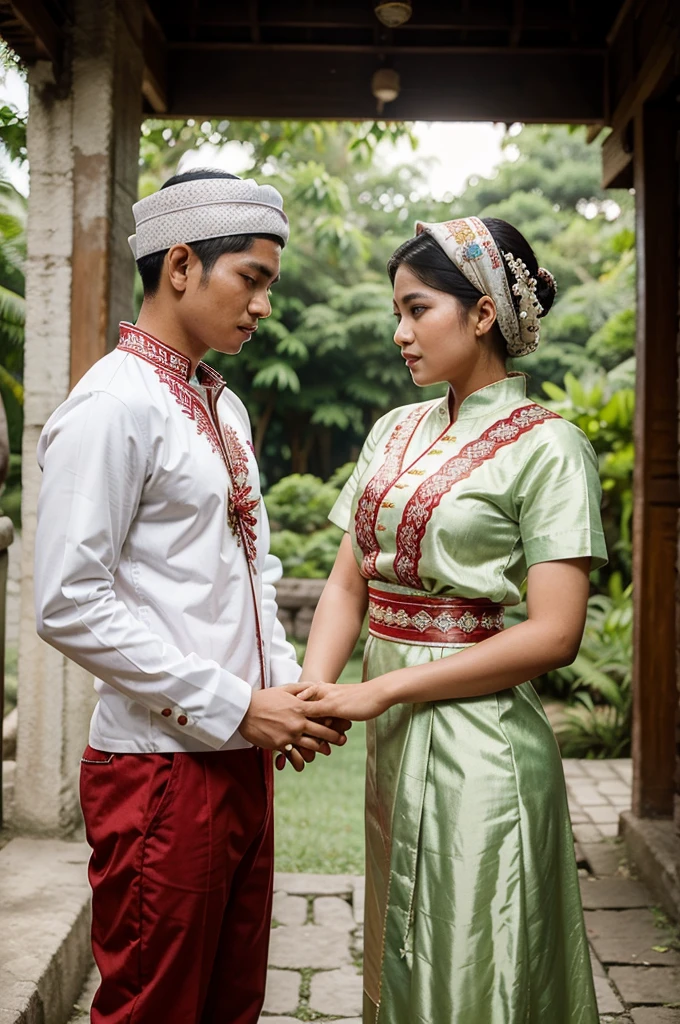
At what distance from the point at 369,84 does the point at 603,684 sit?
3740mm

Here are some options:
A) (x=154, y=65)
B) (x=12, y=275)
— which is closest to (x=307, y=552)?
(x=12, y=275)

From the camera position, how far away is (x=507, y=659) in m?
1.76

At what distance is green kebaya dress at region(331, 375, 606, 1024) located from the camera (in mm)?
1784

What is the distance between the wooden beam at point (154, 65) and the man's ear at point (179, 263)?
2619mm

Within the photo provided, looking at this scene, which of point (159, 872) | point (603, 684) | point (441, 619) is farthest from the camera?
point (603, 684)

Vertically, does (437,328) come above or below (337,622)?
above

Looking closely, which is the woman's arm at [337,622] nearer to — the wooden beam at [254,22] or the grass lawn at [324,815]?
the grass lawn at [324,815]

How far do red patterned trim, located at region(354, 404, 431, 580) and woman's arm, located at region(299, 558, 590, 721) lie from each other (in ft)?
0.88

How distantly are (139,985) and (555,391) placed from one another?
7585mm

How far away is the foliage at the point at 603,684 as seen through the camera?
5883 mm

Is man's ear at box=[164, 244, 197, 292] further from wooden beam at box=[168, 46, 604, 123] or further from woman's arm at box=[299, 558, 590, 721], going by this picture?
wooden beam at box=[168, 46, 604, 123]

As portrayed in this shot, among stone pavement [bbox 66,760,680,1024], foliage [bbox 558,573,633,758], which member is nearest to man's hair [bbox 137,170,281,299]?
stone pavement [bbox 66,760,680,1024]

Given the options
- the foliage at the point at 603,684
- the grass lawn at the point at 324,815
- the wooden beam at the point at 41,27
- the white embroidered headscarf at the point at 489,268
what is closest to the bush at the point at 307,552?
the foliage at the point at 603,684

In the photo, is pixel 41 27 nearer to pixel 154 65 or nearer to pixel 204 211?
pixel 154 65
